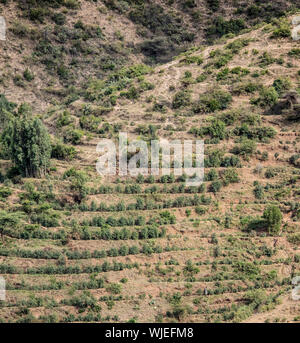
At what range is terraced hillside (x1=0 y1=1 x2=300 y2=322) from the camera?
33.4 metres

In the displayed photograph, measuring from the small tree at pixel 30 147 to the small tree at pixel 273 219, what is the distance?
1167 cm

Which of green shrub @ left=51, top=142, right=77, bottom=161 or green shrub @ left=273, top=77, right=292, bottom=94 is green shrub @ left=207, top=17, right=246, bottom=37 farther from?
green shrub @ left=51, top=142, right=77, bottom=161

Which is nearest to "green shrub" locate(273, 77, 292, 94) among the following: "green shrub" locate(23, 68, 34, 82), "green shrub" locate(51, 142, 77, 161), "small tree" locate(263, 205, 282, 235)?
"small tree" locate(263, 205, 282, 235)

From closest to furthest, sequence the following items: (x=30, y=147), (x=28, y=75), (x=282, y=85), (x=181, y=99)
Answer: (x=30, y=147)
(x=282, y=85)
(x=181, y=99)
(x=28, y=75)

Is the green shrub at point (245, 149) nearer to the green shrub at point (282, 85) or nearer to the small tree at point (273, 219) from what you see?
the small tree at point (273, 219)

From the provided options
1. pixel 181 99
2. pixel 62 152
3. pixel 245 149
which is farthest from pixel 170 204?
pixel 181 99

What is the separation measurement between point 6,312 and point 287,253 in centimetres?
1276

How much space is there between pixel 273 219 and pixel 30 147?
12.8 meters

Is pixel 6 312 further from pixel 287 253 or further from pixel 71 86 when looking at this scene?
pixel 71 86

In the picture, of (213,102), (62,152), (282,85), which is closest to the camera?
(62,152)

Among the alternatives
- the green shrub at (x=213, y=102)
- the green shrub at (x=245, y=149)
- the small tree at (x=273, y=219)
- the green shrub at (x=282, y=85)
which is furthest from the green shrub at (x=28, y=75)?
the small tree at (x=273, y=219)

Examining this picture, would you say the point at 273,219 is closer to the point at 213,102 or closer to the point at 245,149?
the point at 245,149

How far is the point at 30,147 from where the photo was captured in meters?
39.6

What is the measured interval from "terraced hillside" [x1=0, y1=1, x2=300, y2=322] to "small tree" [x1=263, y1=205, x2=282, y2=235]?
0.07m
